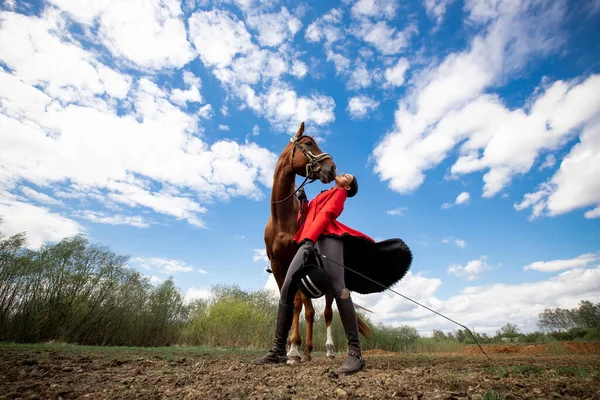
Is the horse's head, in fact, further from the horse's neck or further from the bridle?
the horse's neck

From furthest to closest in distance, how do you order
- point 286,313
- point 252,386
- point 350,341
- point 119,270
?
point 119,270
point 286,313
point 350,341
point 252,386

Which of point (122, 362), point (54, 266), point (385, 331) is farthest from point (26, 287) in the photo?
point (385, 331)

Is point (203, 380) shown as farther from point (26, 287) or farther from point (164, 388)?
point (26, 287)

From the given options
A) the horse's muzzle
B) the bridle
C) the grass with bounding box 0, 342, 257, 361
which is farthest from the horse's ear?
the grass with bounding box 0, 342, 257, 361

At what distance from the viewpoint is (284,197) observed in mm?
4699

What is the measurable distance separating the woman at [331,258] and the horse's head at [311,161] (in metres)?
0.88

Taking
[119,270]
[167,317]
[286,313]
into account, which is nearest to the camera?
[286,313]

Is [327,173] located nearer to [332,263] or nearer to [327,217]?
[327,217]

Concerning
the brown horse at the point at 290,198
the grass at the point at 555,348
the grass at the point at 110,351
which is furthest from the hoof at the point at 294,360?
the grass at the point at 555,348

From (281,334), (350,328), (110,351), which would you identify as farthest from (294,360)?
(110,351)

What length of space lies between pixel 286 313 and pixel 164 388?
4.53 feet

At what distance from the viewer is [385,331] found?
1541 cm

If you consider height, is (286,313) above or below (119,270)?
below

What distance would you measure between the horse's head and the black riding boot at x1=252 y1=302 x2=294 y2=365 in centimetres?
190
